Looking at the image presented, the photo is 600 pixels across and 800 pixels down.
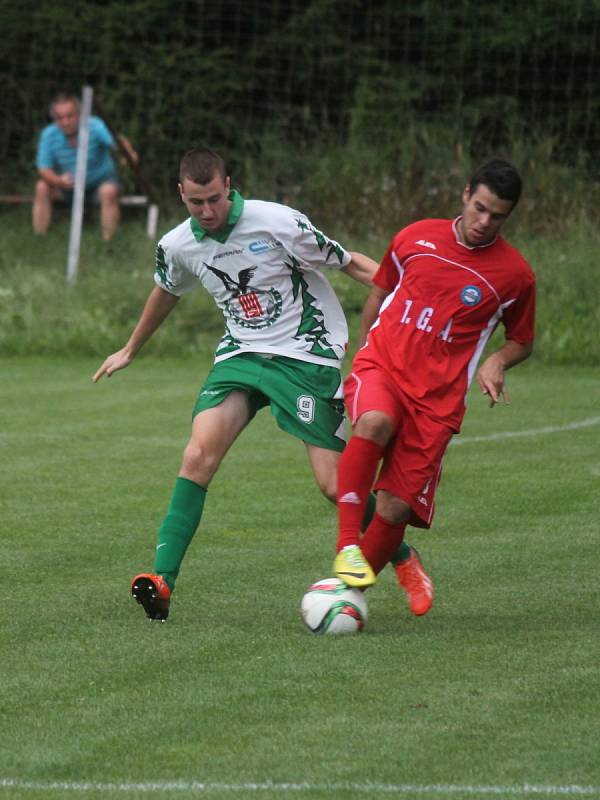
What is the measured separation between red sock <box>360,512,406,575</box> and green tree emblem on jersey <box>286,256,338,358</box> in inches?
28.2

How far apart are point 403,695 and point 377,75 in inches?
656

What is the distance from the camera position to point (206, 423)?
6145 mm

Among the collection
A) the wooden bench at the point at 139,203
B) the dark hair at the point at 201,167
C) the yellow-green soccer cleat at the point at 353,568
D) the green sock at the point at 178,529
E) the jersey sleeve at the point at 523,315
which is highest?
the dark hair at the point at 201,167

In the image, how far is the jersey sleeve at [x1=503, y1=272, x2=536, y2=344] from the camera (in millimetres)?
6016

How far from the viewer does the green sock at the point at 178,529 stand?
19.6ft

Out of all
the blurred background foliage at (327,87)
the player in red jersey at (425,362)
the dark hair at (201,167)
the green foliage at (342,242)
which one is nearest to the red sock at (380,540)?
the player in red jersey at (425,362)

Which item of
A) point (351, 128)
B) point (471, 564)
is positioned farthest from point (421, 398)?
point (351, 128)

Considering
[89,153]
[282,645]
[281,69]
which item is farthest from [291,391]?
[281,69]

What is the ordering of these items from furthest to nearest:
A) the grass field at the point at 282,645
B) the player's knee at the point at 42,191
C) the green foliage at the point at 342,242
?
the player's knee at the point at 42,191 → the green foliage at the point at 342,242 → the grass field at the point at 282,645

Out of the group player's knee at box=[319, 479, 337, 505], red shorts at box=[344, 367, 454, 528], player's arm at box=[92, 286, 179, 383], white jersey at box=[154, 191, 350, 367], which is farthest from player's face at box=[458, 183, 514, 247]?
player's arm at box=[92, 286, 179, 383]

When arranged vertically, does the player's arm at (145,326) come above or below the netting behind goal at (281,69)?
above

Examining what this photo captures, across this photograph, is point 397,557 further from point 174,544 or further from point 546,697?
point 546,697

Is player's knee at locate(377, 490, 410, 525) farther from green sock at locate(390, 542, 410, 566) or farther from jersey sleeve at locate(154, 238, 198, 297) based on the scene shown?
jersey sleeve at locate(154, 238, 198, 297)

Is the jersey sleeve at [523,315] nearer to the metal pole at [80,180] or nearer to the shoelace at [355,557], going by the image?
the shoelace at [355,557]
